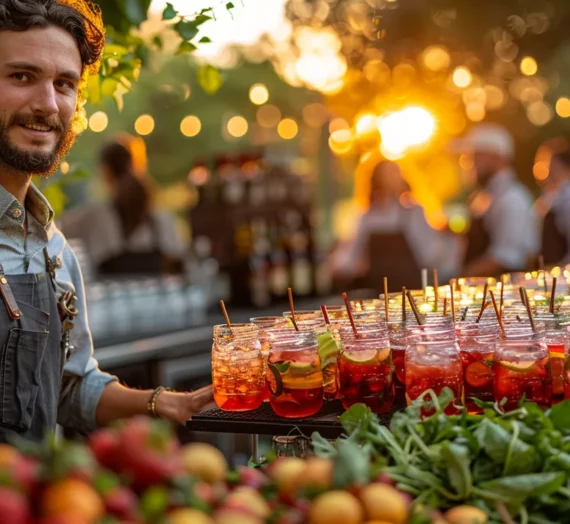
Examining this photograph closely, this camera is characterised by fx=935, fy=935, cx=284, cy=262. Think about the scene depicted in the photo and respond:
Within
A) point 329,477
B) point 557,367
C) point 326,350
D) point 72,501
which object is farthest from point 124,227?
point 72,501

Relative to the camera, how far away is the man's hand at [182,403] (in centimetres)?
267

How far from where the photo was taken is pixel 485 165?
7.50 metres

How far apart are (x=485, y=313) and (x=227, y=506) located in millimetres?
1463

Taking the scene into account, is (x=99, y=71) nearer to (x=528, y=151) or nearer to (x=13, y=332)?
(x=13, y=332)

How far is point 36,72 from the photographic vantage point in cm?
257

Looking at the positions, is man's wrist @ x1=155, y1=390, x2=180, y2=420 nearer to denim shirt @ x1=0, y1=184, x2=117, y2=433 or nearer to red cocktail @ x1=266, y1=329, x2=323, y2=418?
denim shirt @ x1=0, y1=184, x2=117, y2=433

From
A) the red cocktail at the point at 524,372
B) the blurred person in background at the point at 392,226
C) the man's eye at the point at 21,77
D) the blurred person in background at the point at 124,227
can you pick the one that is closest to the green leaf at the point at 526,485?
the red cocktail at the point at 524,372

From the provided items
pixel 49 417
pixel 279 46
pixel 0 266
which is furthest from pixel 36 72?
pixel 279 46

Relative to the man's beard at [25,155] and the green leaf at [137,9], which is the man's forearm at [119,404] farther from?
the green leaf at [137,9]

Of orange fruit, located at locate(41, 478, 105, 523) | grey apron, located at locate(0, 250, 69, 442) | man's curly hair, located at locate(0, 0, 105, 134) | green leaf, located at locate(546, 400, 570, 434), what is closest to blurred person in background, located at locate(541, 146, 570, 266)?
man's curly hair, located at locate(0, 0, 105, 134)

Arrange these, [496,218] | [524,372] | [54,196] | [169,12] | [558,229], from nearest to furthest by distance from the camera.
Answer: [524,372] → [169,12] → [54,196] → [558,229] → [496,218]

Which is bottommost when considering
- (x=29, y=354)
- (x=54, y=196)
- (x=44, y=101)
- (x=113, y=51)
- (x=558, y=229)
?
(x=29, y=354)

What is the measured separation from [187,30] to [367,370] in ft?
4.75

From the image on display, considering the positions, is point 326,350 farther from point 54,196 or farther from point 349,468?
point 54,196
